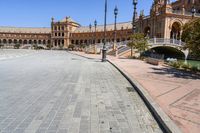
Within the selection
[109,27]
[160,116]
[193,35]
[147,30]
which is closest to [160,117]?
[160,116]

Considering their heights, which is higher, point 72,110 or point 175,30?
point 175,30

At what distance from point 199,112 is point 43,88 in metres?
5.86

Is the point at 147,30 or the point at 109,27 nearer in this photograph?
the point at 147,30

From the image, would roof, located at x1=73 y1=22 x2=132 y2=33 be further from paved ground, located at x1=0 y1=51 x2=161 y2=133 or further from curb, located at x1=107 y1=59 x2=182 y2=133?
curb, located at x1=107 y1=59 x2=182 y2=133

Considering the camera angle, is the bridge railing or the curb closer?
the curb

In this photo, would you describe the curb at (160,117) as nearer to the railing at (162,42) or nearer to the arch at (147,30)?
the railing at (162,42)

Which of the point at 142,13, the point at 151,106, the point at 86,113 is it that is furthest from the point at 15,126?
the point at 142,13

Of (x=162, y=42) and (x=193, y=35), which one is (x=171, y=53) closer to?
(x=162, y=42)

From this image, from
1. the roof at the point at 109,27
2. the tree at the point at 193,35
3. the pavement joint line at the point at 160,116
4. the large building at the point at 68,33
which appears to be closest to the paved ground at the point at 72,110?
the pavement joint line at the point at 160,116

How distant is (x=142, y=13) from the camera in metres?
64.4

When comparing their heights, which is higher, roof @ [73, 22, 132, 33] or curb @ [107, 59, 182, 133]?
roof @ [73, 22, 132, 33]

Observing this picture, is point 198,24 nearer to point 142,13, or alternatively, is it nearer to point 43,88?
point 43,88

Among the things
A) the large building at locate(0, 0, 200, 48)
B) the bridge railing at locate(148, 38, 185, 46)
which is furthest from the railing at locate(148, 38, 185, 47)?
the large building at locate(0, 0, 200, 48)

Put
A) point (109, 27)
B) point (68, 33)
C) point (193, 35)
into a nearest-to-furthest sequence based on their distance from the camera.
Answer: point (193, 35), point (109, 27), point (68, 33)
